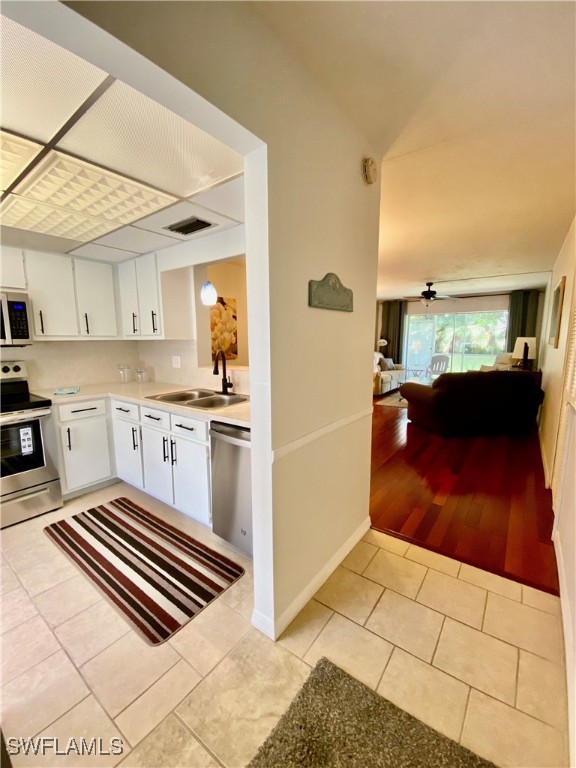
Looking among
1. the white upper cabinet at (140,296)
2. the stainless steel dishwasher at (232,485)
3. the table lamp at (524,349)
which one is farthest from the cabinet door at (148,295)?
the table lamp at (524,349)

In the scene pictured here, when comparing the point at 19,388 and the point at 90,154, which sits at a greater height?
the point at 90,154

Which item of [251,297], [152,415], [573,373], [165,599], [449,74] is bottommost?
[165,599]

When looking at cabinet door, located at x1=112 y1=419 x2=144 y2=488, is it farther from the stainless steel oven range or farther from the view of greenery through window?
the view of greenery through window

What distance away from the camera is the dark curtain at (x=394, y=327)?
8875 mm

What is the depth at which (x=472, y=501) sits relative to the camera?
108 inches

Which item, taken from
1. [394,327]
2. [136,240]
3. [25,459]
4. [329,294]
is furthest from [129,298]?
[394,327]

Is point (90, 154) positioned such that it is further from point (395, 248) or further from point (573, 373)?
point (395, 248)

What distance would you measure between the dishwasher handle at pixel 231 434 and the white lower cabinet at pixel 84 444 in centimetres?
147

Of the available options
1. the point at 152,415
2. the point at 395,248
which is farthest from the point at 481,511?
the point at 395,248

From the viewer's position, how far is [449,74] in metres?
1.31

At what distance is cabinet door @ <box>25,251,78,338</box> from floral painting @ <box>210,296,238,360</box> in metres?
1.28

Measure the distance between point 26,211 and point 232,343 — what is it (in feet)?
6.35

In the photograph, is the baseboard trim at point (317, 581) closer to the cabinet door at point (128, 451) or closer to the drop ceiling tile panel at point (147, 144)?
the cabinet door at point (128, 451)

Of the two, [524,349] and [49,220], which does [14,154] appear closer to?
[49,220]
